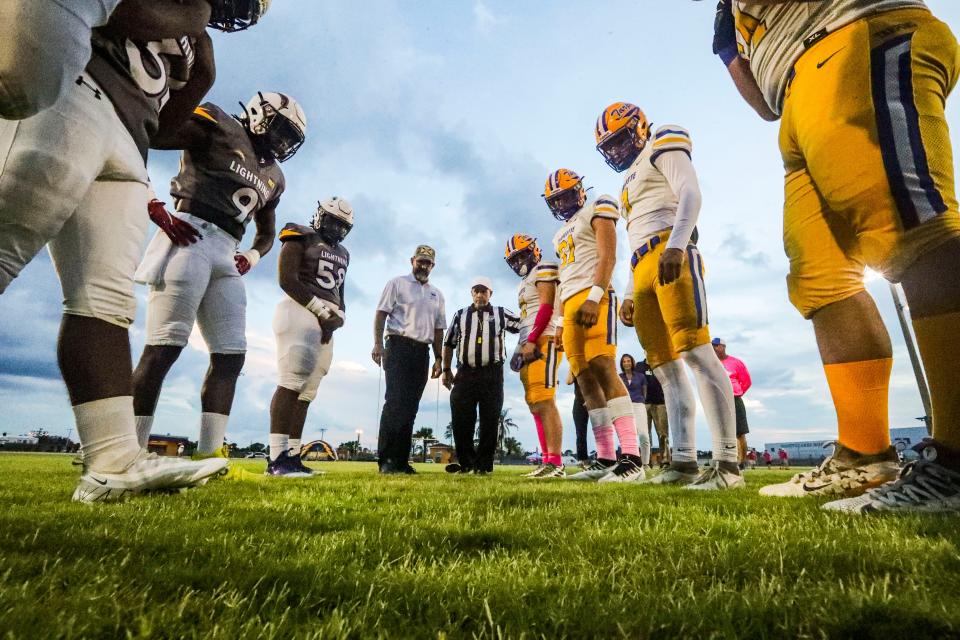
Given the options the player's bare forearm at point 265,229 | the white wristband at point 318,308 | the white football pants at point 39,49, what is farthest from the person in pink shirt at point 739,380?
the white football pants at point 39,49

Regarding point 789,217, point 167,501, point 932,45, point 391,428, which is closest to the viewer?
point 932,45

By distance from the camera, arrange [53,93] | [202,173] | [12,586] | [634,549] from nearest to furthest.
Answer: [12,586] → [634,549] → [53,93] → [202,173]

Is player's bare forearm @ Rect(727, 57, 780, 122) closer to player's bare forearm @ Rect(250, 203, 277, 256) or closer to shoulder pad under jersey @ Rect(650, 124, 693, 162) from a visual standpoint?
shoulder pad under jersey @ Rect(650, 124, 693, 162)

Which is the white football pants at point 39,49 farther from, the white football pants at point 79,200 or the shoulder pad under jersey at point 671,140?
the shoulder pad under jersey at point 671,140

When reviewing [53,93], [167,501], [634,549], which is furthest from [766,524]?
[53,93]

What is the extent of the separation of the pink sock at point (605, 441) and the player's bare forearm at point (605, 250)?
1.83m

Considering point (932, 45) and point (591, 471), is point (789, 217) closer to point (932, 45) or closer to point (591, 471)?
point (932, 45)

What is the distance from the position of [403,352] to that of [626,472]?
3.50 metres

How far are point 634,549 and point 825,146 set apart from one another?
1.93 meters

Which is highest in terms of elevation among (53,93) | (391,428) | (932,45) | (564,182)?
(564,182)

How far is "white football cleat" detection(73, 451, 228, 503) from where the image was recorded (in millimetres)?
2309

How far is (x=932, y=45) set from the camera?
2053mm

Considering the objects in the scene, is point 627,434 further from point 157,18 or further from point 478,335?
point 157,18

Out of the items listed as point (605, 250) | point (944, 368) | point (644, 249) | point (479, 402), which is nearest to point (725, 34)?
point (644, 249)
